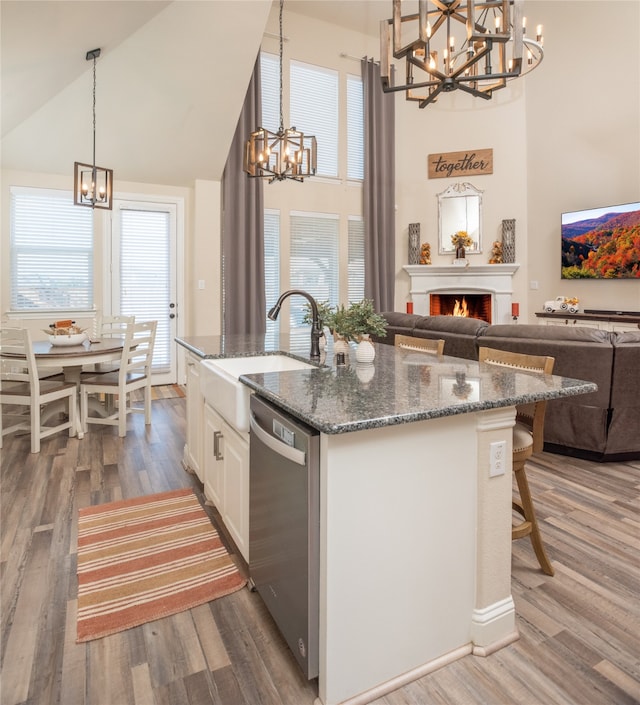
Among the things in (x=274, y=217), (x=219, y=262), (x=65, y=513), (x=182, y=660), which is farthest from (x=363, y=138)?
(x=182, y=660)

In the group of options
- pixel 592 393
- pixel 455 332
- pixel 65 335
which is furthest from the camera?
pixel 65 335

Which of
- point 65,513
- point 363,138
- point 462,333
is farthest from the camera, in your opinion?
point 363,138

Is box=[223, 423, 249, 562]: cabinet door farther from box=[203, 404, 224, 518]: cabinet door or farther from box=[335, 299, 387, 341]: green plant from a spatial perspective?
box=[335, 299, 387, 341]: green plant

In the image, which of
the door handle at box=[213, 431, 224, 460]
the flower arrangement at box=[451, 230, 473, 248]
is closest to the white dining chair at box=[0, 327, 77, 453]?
the door handle at box=[213, 431, 224, 460]

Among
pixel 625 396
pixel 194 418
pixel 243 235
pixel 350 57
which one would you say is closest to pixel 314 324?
pixel 194 418

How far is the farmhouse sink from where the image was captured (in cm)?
193

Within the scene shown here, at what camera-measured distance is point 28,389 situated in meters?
3.96

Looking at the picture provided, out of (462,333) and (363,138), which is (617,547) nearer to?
(462,333)

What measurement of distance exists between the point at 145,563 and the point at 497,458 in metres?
1.67

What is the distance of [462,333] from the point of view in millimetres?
4000

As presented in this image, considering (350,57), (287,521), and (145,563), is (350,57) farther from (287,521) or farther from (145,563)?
(287,521)

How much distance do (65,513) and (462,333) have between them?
10.3ft

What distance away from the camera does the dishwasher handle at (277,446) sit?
1.41m

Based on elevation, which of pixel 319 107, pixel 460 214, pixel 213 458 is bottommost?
pixel 213 458
